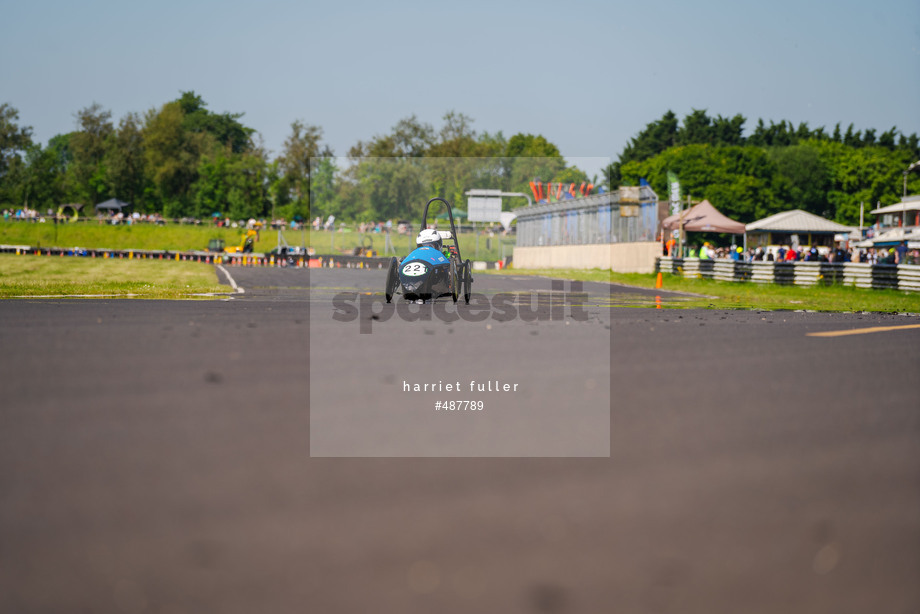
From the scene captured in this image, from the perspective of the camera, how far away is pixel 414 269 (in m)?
15.7

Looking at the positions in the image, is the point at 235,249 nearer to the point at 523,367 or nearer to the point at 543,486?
the point at 523,367

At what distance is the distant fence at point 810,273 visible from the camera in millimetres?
30812

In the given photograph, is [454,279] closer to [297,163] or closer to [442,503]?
[442,503]

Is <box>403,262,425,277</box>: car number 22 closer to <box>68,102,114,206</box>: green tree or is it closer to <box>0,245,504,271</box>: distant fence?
<box>0,245,504,271</box>: distant fence

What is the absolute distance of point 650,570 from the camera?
3.57 meters

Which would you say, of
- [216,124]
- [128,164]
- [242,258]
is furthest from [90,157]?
[242,258]

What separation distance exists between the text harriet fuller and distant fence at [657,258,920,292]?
Answer: 86.4 feet

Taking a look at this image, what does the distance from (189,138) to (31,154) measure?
19886mm

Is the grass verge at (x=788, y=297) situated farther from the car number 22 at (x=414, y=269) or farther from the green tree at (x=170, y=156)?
the green tree at (x=170, y=156)

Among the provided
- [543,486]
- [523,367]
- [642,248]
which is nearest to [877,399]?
[523,367]

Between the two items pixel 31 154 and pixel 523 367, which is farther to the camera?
pixel 31 154

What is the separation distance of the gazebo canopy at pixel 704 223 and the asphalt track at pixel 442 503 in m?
55.7

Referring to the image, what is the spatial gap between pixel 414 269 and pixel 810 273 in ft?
78.0

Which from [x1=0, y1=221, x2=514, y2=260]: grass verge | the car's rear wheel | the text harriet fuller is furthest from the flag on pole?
the text harriet fuller
